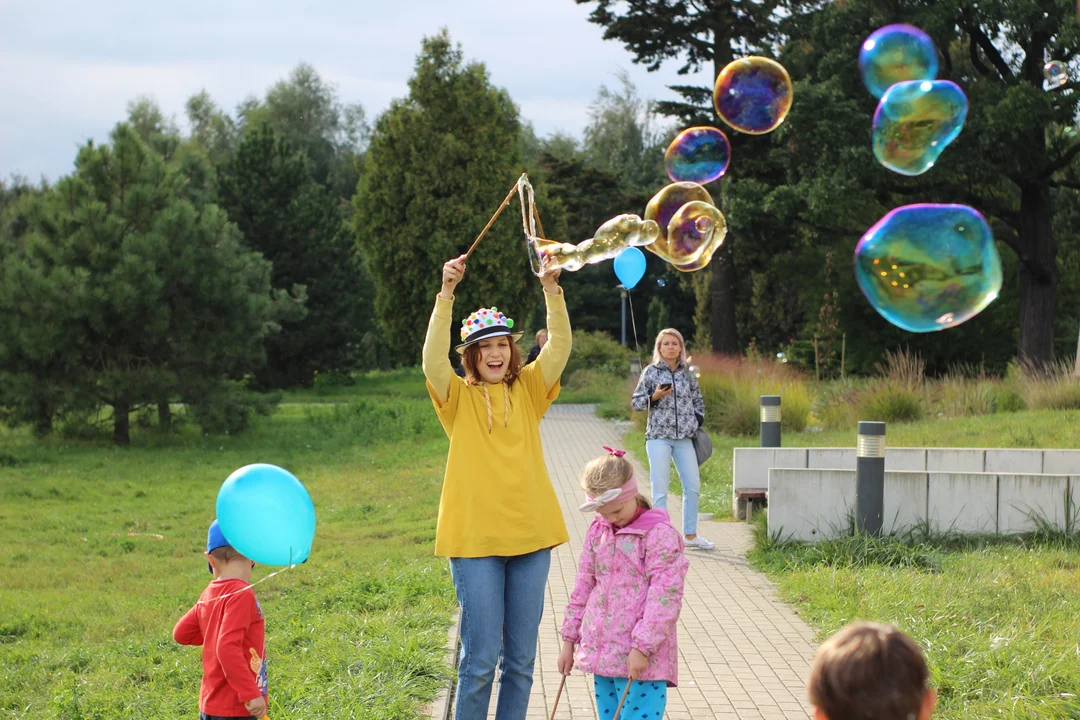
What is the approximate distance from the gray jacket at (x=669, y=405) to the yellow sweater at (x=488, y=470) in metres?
4.40

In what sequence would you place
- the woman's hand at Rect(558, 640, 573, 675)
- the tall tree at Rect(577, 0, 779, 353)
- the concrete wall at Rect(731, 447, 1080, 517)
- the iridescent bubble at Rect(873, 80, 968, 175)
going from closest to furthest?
1. the woman's hand at Rect(558, 640, 573, 675)
2. the iridescent bubble at Rect(873, 80, 968, 175)
3. the concrete wall at Rect(731, 447, 1080, 517)
4. the tall tree at Rect(577, 0, 779, 353)

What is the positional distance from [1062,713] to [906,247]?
3.38 m

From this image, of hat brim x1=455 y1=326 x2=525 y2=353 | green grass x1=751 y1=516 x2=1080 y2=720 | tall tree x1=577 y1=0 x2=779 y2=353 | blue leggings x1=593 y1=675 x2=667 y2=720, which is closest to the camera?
blue leggings x1=593 y1=675 x2=667 y2=720

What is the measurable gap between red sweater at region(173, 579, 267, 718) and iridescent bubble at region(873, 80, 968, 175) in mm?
6286

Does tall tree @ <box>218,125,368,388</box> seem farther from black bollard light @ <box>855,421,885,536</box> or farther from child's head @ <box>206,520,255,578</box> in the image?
child's head @ <box>206,520,255,578</box>

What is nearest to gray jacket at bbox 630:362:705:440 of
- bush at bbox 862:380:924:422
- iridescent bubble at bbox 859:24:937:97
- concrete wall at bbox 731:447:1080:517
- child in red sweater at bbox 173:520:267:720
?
concrete wall at bbox 731:447:1080:517

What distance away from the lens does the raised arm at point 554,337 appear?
15.3 feet

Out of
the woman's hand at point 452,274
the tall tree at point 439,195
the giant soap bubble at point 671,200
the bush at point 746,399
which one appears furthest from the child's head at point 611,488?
the tall tree at point 439,195

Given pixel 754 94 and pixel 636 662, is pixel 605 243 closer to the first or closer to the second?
pixel 636 662

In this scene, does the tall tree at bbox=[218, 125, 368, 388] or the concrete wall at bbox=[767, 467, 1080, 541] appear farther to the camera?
the tall tree at bbox=[218, 125, 368, 388]

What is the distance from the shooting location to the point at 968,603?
645 cm

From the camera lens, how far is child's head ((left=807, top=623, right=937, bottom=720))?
2320 mm

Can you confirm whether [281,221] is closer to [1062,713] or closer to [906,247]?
[906,247]

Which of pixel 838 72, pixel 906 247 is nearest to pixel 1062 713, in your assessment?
pixel 906 247
